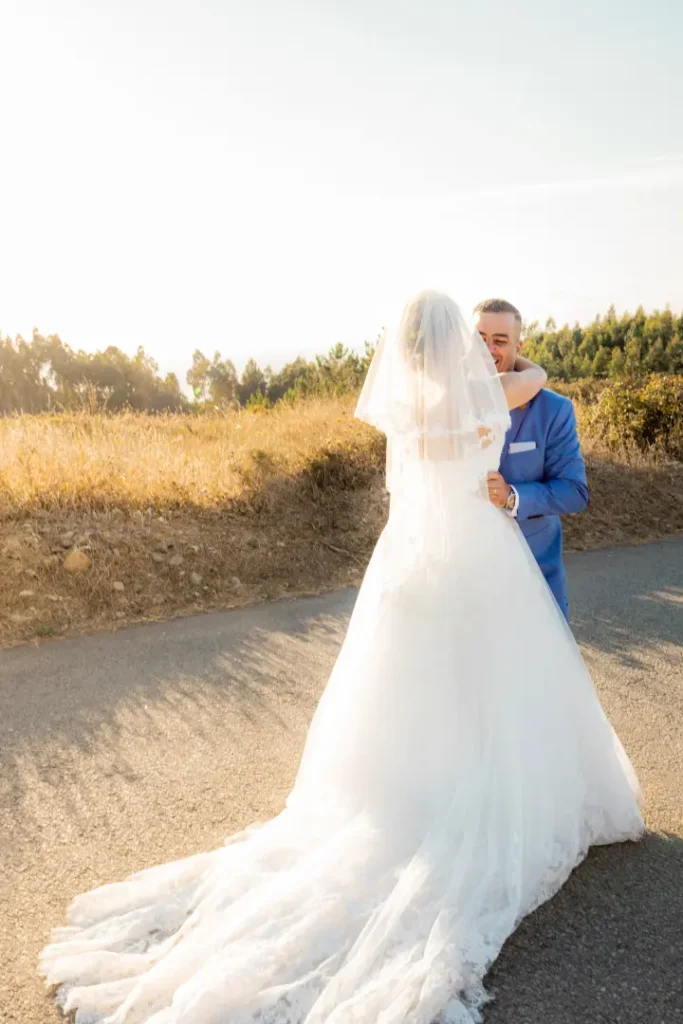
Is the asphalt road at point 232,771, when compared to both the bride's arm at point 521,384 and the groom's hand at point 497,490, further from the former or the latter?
the bride's arm at point 521,384

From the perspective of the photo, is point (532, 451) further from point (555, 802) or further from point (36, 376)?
point (36, 376)

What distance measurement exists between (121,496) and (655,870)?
594 cm

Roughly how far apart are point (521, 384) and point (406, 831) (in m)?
1.87

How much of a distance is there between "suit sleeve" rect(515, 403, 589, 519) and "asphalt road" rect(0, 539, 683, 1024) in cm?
73

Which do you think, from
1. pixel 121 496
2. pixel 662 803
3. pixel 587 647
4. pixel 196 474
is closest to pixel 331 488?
pixel 196 474

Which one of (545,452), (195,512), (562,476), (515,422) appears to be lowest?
(195,512)

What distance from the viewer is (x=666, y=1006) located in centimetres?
250

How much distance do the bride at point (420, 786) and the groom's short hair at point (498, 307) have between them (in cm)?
31

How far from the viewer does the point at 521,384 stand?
3475mm

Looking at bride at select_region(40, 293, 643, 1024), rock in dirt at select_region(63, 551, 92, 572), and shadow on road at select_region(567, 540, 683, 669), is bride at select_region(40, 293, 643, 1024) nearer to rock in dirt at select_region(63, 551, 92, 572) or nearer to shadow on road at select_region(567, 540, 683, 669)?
shadow on road at select_region(567, 540, 683, 669)

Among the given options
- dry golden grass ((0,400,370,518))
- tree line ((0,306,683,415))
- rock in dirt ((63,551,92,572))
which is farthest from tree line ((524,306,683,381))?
rock in dirt ((63,551,92,572))

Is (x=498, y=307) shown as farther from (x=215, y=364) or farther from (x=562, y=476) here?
(x=215, y=364)

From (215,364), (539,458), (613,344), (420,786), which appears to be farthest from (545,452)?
(613,344)

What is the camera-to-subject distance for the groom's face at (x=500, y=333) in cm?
354
